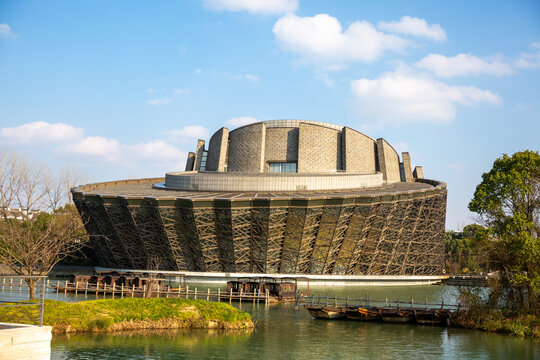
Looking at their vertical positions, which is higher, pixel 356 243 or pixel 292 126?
pixel 292 126

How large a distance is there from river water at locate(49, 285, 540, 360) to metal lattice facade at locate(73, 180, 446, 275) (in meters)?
24.5

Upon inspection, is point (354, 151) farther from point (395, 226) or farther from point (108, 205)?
point (108, 205)

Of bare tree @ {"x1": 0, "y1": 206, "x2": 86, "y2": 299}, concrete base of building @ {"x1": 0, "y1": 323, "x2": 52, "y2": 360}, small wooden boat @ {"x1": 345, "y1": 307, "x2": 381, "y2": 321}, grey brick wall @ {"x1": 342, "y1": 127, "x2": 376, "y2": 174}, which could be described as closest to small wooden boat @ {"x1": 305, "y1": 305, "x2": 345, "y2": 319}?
small wooden boat @ {"x1": 345, "y1": 307, "x2": 381, "y2": 321}

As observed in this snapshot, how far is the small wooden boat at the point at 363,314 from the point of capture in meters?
44.1

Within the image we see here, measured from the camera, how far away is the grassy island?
33906 millimetres

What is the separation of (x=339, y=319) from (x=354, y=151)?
55.1m

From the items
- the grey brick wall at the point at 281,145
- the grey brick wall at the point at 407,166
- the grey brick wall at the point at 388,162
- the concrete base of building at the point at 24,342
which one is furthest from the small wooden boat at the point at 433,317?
the grey brick wall at the point at 407,166

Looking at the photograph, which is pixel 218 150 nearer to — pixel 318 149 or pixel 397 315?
pixel 318 149

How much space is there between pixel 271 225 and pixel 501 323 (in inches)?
1297

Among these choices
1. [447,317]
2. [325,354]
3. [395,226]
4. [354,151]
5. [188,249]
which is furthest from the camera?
[354,151]

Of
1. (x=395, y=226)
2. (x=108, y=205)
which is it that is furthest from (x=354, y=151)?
(x=108, y=205)

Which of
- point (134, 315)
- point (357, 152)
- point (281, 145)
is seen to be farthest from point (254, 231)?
point (357, 152)

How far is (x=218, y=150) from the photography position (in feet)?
334

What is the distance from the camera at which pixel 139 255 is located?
237 ft
